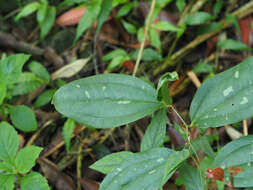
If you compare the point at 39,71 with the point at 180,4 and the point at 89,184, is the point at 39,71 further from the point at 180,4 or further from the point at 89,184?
the point at 180,4

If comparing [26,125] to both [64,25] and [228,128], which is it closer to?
[64,25]

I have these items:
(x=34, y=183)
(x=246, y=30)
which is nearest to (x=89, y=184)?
(x=34, y=183)

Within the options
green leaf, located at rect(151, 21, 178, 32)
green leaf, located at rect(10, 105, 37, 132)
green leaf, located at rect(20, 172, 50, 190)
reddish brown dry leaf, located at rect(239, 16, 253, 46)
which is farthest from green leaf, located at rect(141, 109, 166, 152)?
reddish brown dry leaf, located at rect(239, 16, 253, 46)

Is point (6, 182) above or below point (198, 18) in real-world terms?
below

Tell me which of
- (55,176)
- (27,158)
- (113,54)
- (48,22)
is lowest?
(55,176)

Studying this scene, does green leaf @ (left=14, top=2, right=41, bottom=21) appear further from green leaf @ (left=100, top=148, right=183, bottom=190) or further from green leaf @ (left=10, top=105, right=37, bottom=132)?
green leaf @ (left=100, top=148, right=183, bottom=190)

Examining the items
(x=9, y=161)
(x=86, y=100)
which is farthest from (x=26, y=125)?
(x=86, y=100)
